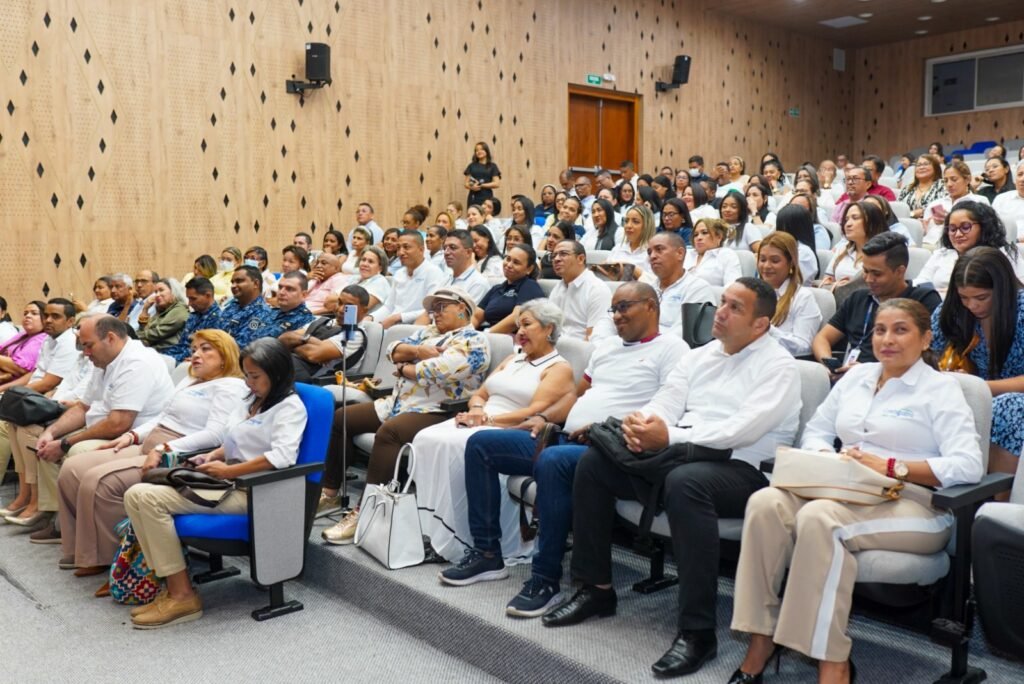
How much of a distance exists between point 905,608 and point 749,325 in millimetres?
896

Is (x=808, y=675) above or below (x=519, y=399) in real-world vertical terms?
below

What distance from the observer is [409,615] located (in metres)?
3.07

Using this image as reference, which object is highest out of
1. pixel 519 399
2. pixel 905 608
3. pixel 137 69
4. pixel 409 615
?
pixel 137 69

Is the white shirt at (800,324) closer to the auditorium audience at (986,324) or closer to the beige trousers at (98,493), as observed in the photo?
the auditorium audience at (986,324)

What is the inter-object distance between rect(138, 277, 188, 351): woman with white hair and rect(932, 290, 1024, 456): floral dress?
426 cm

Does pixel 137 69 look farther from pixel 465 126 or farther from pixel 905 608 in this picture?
pixel 905 608

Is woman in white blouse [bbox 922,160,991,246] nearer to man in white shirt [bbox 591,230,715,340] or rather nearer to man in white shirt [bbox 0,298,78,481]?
man in white shirt [bbox 591,230,715,340]

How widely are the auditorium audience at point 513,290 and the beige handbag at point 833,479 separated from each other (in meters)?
2.49

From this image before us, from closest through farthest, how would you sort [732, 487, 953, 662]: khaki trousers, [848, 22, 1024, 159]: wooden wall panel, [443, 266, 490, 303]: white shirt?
[732, 487, 953, 662]: khaki trousers
[443, 266, 490, 303]: white shirt
[848, 22, 1024, 159]: wooden wall panel

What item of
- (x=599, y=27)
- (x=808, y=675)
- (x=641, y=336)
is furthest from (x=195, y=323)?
(x=599, y=27)

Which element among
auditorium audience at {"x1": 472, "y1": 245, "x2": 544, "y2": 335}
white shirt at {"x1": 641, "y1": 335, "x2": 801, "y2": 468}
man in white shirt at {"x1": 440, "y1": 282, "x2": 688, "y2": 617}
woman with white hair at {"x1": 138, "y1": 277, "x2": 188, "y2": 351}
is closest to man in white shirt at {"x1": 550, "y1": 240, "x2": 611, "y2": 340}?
auditorium audience at {"x1": 472, "y1": 245, "x2": 544, "y2": 335}

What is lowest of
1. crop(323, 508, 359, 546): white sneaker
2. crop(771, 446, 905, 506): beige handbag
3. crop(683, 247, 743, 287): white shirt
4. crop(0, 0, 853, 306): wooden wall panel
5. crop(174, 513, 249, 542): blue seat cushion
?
crop(323, 508, 359, 546): white sneaker

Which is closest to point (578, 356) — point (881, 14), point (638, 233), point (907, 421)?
point (907, 421)

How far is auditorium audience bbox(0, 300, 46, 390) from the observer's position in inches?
215
